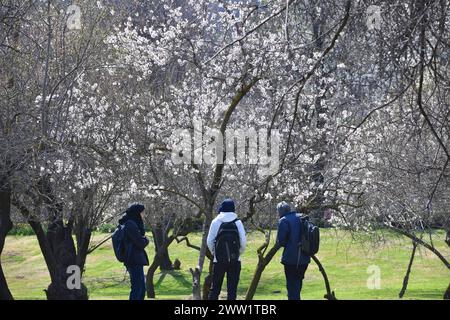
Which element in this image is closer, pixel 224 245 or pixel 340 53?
pixel 340 53

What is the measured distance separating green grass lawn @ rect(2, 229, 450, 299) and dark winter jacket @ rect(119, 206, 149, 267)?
1340 centimetres

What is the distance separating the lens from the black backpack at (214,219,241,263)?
11320 millimetres

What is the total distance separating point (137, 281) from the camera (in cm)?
1165

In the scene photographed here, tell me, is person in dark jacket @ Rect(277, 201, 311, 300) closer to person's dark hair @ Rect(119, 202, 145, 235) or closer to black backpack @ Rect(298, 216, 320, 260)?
black backpack @ Rect(298, 216, 320, 260)

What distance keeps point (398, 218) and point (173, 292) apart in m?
12.9

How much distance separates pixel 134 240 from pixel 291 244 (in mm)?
2153

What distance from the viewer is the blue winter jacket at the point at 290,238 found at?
11.5 meters

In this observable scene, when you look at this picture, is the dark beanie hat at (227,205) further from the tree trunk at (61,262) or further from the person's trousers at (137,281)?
the tree trunk at (61,262)

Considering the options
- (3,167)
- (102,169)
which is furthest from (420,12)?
(102,169)

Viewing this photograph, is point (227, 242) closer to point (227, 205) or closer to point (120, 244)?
point (227, 205)

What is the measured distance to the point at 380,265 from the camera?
3472cm

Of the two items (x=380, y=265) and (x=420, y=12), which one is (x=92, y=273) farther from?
(x=420, y=12)

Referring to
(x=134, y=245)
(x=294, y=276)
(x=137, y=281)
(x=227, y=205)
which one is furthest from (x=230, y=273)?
(x=134, y=245)

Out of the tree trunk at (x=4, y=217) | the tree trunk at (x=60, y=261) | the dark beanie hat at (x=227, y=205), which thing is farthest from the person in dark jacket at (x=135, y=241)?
the tree trunk at (x=60, y=261)
